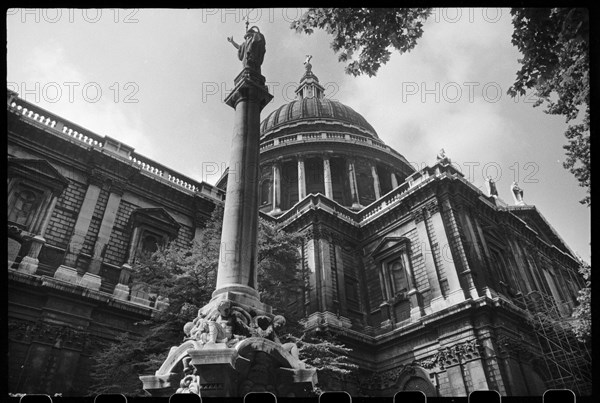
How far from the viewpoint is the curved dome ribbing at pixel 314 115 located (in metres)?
42.4

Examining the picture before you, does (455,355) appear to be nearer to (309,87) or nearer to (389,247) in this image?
(389,247)

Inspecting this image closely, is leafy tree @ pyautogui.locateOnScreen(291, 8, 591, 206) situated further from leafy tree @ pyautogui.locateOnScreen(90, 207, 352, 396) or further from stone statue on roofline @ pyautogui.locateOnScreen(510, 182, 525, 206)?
stone statue on roofline @ pyautogui.locateOnScreen(510, 182, 525, 206)

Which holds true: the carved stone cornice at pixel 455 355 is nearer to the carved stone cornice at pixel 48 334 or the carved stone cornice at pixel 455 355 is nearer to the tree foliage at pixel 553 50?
the tree foliage at pixel 553 50

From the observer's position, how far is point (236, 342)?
229 inches

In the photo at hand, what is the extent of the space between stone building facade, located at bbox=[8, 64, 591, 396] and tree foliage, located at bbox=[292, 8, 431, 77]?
42.5 ft

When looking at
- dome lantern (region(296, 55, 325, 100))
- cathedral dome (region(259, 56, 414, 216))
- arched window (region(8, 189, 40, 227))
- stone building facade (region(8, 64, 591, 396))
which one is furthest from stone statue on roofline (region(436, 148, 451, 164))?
dome lantern (region(296, 55, 325, 100))

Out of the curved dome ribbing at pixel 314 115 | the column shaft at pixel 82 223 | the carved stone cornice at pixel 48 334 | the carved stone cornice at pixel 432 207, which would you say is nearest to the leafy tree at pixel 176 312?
the carved stone cornice at pixel 48 334

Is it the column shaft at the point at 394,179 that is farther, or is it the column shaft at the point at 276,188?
the column shaft at the point at 394,179

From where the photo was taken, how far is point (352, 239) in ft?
81.3


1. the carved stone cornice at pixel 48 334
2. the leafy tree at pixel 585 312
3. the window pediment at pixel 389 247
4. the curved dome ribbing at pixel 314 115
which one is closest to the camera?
the leafy tree at pixel 585 312

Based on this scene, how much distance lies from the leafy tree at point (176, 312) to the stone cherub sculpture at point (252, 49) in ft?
22.3

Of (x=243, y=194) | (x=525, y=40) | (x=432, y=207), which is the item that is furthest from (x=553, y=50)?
(x=432, y=207)

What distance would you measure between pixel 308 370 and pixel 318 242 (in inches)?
660

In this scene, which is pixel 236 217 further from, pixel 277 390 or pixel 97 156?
pixel 97 156
